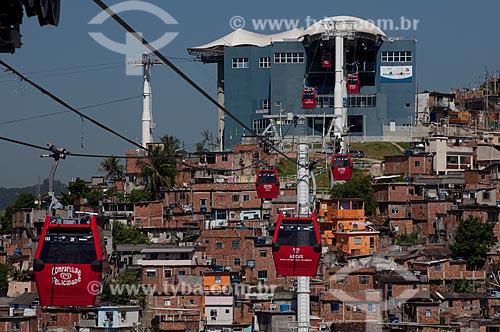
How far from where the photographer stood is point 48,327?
192ft

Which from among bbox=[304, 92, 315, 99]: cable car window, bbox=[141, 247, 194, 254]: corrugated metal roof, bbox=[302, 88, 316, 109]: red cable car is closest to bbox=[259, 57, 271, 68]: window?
bbox=[302, 88, 316, 109]: red cable car

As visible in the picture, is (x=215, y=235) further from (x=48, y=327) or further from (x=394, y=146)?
(x=394, y=146)

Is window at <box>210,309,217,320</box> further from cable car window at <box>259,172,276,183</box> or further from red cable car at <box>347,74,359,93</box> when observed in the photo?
red cable car at <box>347,74,359,93</box>

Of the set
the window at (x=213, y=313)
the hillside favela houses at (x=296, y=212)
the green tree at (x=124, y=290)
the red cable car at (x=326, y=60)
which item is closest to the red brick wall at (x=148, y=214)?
the hillside favela houses at (x=296, y=212)

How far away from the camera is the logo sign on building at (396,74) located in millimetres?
94812

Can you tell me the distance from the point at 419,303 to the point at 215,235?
17.1 meters

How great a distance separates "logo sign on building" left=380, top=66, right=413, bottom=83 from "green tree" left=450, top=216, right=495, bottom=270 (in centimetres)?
3010

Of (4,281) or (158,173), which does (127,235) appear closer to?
(4,281)

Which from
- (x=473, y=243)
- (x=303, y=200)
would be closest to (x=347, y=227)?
(x=473, y=243)

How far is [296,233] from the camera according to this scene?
30.0 metres

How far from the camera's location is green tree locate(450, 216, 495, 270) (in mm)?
64875

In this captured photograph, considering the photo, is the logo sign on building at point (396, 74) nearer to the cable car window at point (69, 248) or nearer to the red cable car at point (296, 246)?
the red cable car at point (296, 246)

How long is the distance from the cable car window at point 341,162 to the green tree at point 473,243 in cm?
1373

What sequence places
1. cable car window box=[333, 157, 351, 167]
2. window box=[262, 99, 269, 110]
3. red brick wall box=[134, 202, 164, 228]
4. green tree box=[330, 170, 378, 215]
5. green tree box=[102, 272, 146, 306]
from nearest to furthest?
cable car window box=[333, 157, 351, 167] → green tree box=[102, 272, 146, 306] → green tree box=[330, 170, 378, 215] → red brick wall box=[134, 202, 164, 228] → window box=[262, 99, 269, 110]
